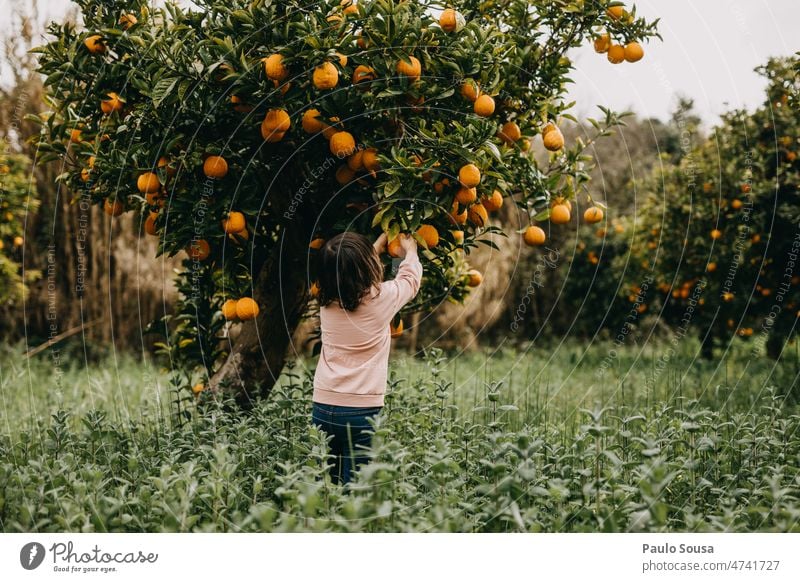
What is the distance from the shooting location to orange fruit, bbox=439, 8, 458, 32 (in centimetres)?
287

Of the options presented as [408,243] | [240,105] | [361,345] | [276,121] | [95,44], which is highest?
[95,44]

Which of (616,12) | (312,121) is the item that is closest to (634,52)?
(616,12)

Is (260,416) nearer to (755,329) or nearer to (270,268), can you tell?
(270,268)

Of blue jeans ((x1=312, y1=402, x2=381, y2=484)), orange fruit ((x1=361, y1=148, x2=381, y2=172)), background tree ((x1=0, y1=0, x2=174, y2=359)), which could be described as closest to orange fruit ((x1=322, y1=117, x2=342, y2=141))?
orange fruit ((x1=361, y1=148, x2=381, y2=172))

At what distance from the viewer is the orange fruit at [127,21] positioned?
322cm

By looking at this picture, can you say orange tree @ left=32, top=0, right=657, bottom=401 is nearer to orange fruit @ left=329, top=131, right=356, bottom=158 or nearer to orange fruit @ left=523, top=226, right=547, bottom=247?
orange fruit @ left=329, top=131, right=356, bottom=158

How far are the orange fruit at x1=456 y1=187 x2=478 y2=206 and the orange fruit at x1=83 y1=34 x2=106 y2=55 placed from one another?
1.85 m

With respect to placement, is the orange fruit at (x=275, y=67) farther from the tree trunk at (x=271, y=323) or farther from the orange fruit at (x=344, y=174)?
the tree trunk at (x=271, y=323)

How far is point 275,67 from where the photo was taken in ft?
8.91

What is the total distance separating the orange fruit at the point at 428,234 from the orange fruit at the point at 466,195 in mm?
181

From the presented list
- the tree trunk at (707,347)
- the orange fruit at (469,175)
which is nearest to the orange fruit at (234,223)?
the orange fruit at (469,175)

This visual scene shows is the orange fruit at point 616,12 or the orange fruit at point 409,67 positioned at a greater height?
the orange fruit at point 616,12

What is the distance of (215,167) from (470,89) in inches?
47.6

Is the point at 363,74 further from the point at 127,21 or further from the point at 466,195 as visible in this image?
the point at 127,21
